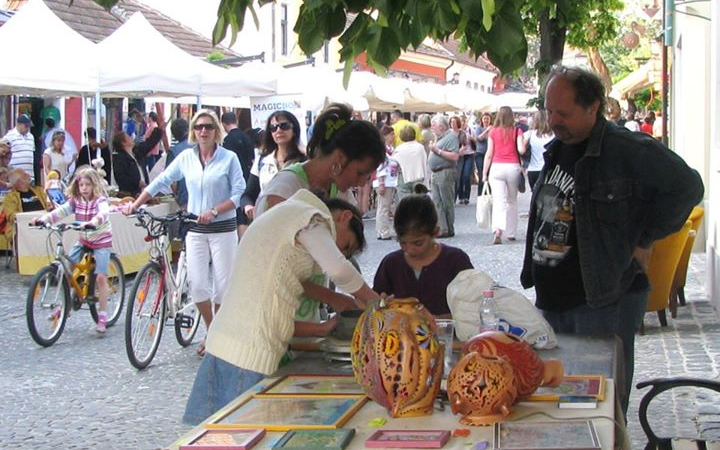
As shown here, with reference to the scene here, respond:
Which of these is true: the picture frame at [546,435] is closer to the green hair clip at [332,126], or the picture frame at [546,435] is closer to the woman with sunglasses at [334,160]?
the woman with sunglasses at [334,160]

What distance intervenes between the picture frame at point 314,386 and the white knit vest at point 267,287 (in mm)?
145

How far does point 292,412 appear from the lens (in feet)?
10.5

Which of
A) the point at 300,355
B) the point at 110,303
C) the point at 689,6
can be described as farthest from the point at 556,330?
the point at 689,6

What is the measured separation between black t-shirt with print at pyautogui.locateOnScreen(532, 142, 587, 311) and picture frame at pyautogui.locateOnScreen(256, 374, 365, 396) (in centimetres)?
132

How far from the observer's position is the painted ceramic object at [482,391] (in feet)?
10.0

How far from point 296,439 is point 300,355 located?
132 cm

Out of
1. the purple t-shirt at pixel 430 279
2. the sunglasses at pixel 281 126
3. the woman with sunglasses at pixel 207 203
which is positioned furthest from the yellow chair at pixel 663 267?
the purple t-shirt at pixel 430 279

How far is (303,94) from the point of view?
19.6m

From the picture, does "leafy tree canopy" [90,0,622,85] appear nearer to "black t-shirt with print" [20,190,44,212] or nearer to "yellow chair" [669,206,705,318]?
"yellow chair" [669,206,705,318]

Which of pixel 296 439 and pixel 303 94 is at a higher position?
pixel 303 94

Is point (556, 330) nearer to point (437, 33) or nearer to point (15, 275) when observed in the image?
point (437, 33)

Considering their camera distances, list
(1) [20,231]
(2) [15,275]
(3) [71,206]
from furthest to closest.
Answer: (2) [15,275], (1) [20,231], (3) [71,206]

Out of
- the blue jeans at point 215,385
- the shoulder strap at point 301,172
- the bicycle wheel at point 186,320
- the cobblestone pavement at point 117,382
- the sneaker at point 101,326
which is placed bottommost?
the cobblestone pavement at point 117,382

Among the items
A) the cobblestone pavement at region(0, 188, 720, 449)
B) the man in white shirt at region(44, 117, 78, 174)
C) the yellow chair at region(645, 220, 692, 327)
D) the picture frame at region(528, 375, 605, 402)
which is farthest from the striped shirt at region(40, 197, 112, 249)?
the man in white shirt at region(44, 117, 78, 174)
